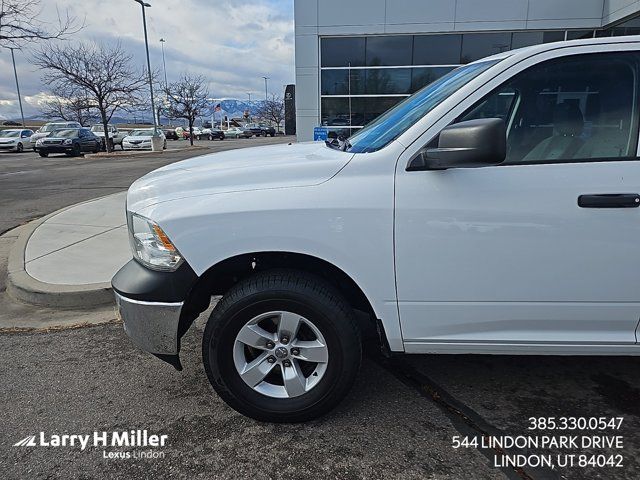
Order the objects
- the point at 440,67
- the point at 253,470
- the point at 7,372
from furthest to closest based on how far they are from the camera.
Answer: the point at 440,67 → the point at 7,372 → the point at 253,470

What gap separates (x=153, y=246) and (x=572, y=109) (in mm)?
2347

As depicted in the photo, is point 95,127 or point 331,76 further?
point 95,127

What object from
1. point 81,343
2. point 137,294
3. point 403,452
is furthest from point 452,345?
point 81,343

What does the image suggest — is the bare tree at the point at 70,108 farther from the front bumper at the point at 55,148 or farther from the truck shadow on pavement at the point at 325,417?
the truck shadow on pavement at the point at 325,417

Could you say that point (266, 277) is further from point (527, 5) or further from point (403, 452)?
point (527, 5)

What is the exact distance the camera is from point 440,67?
13852 mm

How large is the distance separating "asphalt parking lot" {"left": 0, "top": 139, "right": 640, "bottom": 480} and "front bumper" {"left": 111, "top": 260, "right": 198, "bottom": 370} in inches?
19.3

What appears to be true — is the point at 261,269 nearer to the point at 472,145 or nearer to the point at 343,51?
the point at 472,145

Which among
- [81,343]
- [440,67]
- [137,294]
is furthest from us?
[440,67]

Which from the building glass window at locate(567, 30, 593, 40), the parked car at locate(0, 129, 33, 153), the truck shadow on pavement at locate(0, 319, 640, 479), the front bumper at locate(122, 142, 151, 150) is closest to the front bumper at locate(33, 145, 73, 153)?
the front bumper at locate(122, 142, 151, 150)

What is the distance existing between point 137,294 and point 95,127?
4184 cm

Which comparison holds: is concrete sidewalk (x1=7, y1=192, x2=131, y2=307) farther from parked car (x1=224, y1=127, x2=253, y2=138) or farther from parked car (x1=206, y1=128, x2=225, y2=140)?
parked car (x1=224, y1=127, x2=253, y2=138)

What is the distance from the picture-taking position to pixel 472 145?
2.00m

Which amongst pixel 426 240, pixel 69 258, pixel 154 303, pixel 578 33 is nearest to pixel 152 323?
pixel 154 303
